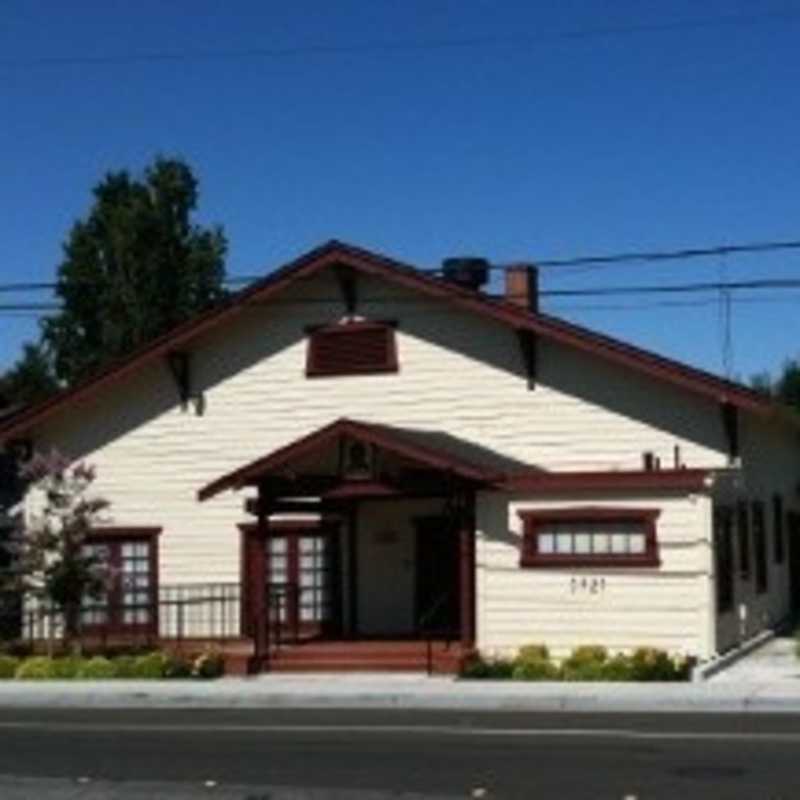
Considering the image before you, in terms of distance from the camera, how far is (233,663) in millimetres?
29906

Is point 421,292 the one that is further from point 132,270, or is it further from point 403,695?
point 132,270

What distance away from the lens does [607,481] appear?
96.7ft

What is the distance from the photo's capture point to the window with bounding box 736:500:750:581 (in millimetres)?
31641

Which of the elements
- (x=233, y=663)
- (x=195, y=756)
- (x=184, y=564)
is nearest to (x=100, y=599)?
(x=184, y=564)

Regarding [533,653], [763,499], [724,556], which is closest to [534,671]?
[533,653]

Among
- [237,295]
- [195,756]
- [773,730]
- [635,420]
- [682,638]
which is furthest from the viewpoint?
[237,295]

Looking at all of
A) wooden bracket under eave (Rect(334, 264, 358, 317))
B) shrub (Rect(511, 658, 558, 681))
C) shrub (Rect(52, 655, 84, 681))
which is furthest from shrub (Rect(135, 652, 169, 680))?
wooden bracket under eave (Rect(334, 264, 358, 317))

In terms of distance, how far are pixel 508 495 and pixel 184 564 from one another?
22.3ft

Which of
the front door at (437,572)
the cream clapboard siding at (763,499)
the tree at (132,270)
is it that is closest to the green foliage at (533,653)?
the cream clapboard siding at (763,499)

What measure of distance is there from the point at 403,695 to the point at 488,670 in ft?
9.48

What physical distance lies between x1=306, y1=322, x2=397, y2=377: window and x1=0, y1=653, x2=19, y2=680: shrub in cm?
698

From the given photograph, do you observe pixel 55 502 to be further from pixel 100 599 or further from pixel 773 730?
pixel 773 730

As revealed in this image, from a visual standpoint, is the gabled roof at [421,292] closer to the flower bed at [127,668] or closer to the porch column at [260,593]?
the porch column at [260,593]

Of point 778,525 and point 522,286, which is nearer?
point 522,286
